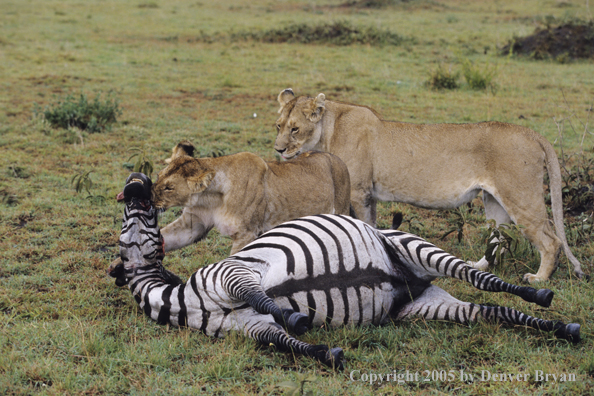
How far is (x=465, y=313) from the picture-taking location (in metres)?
3.93

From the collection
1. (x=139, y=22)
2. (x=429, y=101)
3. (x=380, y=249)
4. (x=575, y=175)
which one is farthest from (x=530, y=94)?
(x=139, y=22)

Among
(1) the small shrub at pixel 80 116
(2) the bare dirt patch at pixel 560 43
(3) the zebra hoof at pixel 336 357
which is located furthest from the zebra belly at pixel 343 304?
(2) the bare dirt patch at pixel 560 43

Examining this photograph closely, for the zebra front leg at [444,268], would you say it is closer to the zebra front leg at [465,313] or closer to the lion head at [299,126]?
the zebra front leg at [465,313]

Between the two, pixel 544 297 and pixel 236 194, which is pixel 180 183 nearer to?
pixel 236 194

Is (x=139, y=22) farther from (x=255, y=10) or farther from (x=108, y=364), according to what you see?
(x=108, y=364)

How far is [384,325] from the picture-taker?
13.2ft

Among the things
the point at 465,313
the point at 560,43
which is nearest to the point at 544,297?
the point at 465,313

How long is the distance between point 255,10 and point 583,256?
21944 mm

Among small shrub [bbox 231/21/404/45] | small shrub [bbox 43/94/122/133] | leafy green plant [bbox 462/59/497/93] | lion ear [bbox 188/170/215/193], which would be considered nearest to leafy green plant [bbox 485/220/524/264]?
lion ear [bbox 188/170/215/193]

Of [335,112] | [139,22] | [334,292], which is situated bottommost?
[334,292]

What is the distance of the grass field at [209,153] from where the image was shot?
11.2 feet

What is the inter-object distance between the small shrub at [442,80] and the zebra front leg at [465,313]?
9875mm

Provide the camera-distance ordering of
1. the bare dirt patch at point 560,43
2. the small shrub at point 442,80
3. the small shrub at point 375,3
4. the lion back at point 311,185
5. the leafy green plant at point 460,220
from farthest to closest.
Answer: the small shrub at point 375,3 < the bare dirt patch at point 560,43 < the small shrub at point 442,80 < the leafy green plant at point 460,220 < the lion back at point 311,185

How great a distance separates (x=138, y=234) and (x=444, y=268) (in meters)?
2.10
